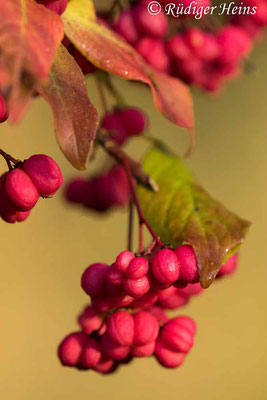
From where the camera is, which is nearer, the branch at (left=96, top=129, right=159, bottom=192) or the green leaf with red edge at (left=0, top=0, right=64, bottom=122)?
the green leaf with red edge at (left=0, top=0, right=64, bottom=122)

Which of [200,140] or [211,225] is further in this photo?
[200,140]

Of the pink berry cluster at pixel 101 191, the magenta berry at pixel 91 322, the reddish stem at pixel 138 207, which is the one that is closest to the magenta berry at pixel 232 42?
the pink berry cluster at pixel 101 191

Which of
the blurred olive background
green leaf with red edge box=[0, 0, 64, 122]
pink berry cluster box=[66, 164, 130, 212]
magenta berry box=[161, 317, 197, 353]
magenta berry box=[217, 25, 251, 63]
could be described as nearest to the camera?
green leaf with red edge box=[0, 0, 64, 122]

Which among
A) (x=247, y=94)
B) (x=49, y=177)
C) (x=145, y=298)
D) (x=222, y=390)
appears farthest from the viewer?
(x=247, y=94)

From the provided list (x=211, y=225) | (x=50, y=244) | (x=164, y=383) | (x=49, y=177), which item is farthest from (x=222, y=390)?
(x=49, y=177)

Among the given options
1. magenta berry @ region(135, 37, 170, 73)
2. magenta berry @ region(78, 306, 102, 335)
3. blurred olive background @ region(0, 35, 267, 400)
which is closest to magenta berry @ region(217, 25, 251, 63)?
magenta berry @ region(135, 37, 170, 73)

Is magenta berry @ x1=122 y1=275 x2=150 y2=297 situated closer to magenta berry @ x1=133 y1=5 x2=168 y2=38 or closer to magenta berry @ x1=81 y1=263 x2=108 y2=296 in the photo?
magenta berry @ x1=81 y1=263 x2=108 y2=296

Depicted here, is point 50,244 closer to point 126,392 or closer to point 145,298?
point 126,392

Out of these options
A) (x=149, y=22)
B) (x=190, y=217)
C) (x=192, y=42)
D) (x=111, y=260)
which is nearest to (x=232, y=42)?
(x=192, y=42)
